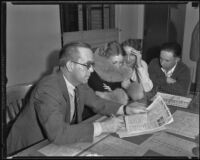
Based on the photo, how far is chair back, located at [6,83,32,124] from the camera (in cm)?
131

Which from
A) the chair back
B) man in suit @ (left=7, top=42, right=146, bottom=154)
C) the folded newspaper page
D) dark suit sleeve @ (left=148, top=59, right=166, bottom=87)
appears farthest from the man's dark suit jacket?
dark suit sleeve @ (left=148, top=59, right=166, bottom=87)

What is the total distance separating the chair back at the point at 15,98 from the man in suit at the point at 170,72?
32.4 inches

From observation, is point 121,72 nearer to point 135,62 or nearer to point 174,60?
point 135,62

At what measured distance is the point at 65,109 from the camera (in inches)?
39.0

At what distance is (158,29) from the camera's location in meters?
2.13

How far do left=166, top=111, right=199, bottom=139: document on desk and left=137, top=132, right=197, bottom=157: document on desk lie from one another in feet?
0.19

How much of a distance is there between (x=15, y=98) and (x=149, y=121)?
83cm

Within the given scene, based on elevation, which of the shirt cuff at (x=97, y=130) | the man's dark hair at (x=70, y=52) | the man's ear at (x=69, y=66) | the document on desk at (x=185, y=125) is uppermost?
the man's dark hair at (x=70, y=52)

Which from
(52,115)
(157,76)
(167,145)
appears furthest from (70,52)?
(157,76)

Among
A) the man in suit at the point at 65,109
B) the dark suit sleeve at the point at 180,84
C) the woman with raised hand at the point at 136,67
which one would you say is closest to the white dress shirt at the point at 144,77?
the woman with raised hand at the point at 136,67

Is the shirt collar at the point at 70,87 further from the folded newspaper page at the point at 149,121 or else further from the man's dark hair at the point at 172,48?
the man's dark hair at the point at 172,48

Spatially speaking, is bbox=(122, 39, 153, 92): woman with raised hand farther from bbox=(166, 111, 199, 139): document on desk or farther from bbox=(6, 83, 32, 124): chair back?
bbox=(6, 83, 32, 124): chair back

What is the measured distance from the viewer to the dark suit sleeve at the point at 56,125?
82 cm

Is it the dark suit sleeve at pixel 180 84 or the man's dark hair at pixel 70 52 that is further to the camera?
the dark suit sleeve at pixel 180 84
